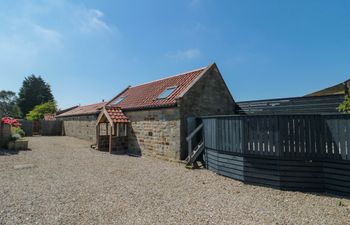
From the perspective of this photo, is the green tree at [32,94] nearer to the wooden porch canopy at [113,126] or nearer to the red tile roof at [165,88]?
the wooden porch canopy at [113,126]

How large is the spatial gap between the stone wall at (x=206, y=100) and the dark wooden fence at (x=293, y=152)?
3.63 metres

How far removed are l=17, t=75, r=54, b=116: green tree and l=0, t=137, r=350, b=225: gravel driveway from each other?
5172 cm

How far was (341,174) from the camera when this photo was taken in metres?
5.73

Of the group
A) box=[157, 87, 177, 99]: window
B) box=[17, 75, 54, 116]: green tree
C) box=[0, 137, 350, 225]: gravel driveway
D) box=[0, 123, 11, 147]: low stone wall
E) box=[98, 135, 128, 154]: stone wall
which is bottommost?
box=[0, 137, 350, 225]: gravel driveway

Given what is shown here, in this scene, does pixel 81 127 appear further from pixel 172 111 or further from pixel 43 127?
pixel 172 111

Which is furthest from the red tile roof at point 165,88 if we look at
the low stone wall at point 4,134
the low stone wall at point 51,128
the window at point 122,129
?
the low stone wall at point 51,128

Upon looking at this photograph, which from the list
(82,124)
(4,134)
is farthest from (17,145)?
(82,124)

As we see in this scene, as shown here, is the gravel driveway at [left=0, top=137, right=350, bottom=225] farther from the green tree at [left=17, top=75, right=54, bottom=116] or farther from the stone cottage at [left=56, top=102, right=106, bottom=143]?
the green tree at [left=17, top=75, right=54, bottom=116]

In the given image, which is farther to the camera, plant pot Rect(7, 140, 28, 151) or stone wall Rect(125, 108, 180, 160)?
plant pot Rect(7, 140, 28, 151)

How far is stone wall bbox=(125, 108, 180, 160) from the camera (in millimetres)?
10953

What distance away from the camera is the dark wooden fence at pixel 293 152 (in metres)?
5.82

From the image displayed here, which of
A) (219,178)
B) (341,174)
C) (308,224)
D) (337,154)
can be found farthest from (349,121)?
(219,178)

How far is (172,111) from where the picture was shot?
1114 cm

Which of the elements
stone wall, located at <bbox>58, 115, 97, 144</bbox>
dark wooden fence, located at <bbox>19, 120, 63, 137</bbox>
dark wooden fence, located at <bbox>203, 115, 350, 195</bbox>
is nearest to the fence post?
dark wooden fence, located at <bbox>203, 115, 350, 195</bbox>
